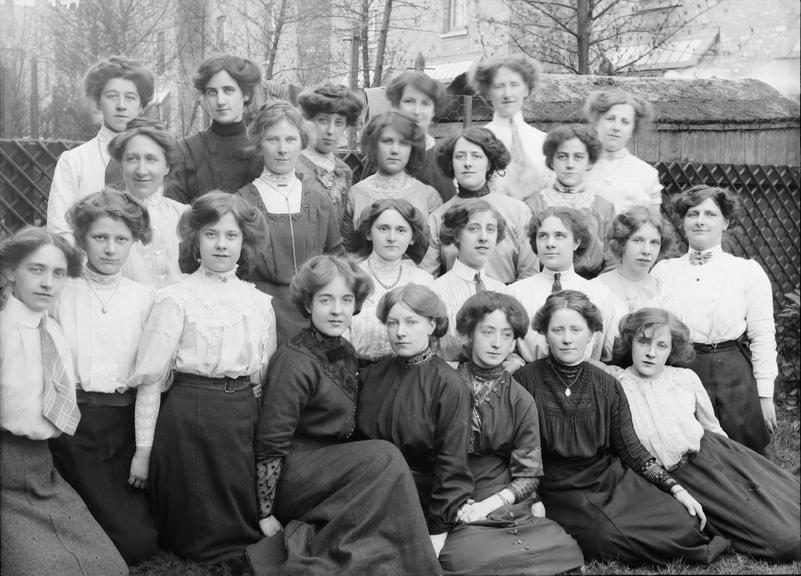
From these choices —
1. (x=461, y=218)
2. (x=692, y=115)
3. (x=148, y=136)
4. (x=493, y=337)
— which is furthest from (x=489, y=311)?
(x=692, y=115)

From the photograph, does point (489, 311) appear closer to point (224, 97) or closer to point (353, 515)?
point (353, 515)

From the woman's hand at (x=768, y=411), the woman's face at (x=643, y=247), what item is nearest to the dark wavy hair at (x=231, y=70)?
the woman's face at (x=643, y=247)

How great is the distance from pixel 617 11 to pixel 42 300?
556 centimetres

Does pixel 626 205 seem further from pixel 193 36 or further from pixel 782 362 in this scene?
pixel 193 36

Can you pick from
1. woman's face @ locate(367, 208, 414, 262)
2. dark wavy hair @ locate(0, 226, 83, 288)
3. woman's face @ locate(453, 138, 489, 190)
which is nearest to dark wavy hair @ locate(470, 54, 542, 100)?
woman's face @ locate(453, 138, 489, 190)

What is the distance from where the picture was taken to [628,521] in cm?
404

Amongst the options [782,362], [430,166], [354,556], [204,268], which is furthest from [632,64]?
[354,556]

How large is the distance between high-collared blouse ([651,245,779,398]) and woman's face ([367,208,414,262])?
1.56 metres

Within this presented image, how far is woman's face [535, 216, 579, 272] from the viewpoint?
4.54 metres

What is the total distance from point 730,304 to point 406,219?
6.27ft

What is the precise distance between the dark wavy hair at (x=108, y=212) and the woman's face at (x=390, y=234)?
1.12 metres

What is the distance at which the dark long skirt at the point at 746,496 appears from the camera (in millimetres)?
4195

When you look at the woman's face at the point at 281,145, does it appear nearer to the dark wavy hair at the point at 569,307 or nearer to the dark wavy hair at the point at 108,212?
the dark wavy hair at the point at 108,212

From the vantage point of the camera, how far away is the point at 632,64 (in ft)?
25.7
